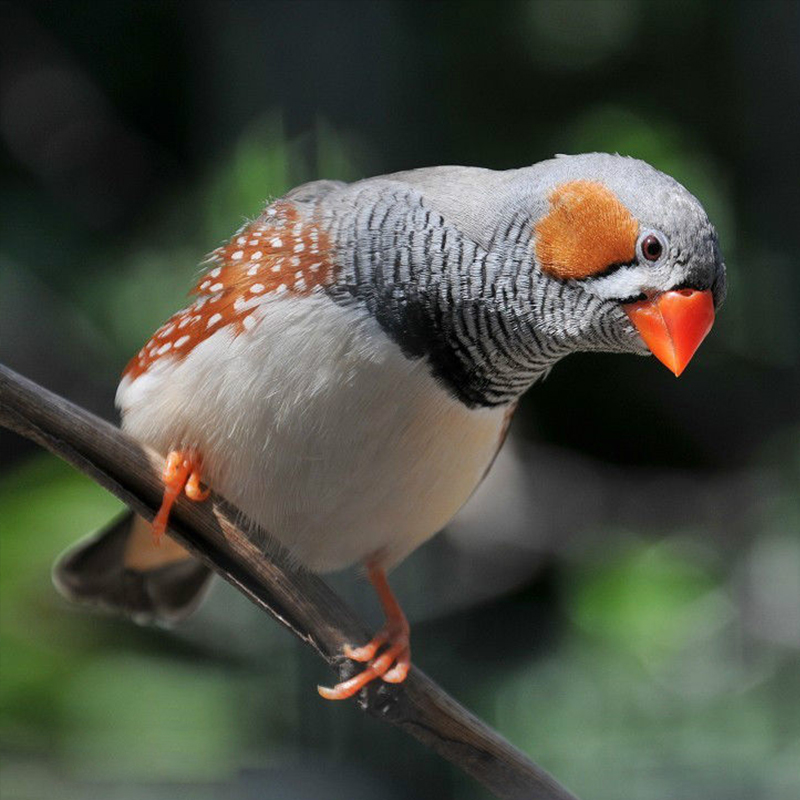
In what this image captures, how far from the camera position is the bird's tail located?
66.1 inches

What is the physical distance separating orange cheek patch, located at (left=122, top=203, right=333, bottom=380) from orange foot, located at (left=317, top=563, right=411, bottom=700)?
14.5 inches

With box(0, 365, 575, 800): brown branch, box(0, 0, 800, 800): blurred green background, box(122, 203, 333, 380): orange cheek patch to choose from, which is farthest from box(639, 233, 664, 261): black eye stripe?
box(0, 0, 800, 800): blurred green background

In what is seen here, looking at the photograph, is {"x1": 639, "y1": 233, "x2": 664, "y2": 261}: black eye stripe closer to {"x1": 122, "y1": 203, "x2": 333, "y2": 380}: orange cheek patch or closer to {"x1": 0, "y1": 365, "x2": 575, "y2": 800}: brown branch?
{"x1": 122, "y1": 203, "x2": 333, "y2": 380}: orange cheek patch

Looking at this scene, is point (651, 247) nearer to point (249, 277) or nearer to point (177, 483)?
point (249, 277)

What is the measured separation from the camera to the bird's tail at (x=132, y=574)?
66.1 inches

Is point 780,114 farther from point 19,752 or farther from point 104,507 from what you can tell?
point 19,752

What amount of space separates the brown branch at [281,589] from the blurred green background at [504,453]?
53cm

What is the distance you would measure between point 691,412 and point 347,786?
4.00 ft

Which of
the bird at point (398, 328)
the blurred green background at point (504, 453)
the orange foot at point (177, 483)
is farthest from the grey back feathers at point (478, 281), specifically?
the blurred green background at point (504, 453)

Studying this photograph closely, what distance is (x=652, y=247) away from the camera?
1166 millimetres

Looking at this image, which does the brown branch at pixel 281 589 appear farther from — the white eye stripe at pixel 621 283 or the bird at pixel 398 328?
the white eye stripe at pixel 621 283

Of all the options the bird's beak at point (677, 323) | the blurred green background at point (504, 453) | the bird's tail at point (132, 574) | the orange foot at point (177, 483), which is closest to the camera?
the bird's beak at point (677, 323)

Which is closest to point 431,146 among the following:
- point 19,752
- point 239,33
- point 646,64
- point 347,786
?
point 239,33

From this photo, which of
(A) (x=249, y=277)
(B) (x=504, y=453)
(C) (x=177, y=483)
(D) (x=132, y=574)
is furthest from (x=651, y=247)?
(B) (x=504, y=453)
